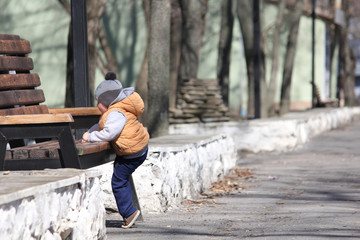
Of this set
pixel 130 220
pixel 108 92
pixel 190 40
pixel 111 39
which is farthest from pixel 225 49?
pixel 108 92

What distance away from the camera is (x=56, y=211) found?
462 centimetres

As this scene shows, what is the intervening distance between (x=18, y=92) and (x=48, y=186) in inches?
80.1

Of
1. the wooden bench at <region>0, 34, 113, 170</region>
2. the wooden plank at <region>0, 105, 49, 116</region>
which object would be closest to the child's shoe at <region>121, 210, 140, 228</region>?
the wooden bench at <region>0, 34, 113, 170</region>

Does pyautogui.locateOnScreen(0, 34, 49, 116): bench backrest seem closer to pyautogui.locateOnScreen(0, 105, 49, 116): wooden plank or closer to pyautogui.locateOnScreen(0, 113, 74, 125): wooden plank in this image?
pyautogui.locateOnScreen(0, 105, 49, 116): wooden plank

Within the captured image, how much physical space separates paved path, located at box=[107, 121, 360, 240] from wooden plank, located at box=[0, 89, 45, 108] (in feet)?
4.32

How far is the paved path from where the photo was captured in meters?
6.04

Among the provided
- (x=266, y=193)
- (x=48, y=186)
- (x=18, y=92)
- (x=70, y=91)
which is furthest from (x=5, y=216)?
(x=70, y=91)

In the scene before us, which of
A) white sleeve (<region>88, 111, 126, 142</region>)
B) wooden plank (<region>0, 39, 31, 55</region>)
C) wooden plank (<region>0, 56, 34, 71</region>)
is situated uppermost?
wooden plank (<region>0, 39, 31, 55</region>)

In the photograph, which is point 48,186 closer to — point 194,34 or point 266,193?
point 266,193

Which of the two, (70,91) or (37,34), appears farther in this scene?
(37,34)

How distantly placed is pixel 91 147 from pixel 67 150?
32cm

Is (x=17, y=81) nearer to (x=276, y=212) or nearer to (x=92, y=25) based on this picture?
(x=276, y=212)

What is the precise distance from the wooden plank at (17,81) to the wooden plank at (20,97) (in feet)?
0.15

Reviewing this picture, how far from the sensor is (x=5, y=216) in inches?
154
